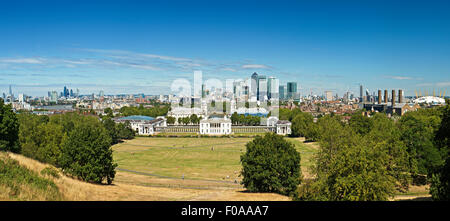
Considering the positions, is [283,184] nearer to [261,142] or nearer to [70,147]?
[261,142]

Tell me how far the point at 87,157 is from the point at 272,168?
14.2 metres

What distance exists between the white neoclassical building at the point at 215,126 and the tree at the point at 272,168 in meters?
73.7

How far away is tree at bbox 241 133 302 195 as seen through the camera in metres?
24.5

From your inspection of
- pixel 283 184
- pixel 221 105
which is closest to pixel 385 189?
pixel 283 184

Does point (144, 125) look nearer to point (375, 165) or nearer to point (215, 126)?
point (215, 126)

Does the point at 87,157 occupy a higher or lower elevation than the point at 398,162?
higher

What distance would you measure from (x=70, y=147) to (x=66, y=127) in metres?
36.9

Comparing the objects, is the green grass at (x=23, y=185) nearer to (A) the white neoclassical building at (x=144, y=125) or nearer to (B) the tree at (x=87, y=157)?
(B) the tree at (x=87, y=157)

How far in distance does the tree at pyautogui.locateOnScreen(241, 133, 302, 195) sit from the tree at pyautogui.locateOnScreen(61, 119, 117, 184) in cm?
1112

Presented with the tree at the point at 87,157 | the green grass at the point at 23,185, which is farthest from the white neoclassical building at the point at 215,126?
the green grass at the point at 23,185

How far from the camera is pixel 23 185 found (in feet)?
40.6

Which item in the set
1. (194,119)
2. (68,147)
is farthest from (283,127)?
(68,147)

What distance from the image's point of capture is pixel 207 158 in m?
52.1

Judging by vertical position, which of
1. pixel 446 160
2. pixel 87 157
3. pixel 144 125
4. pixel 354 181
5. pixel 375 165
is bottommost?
pixel 144 125
